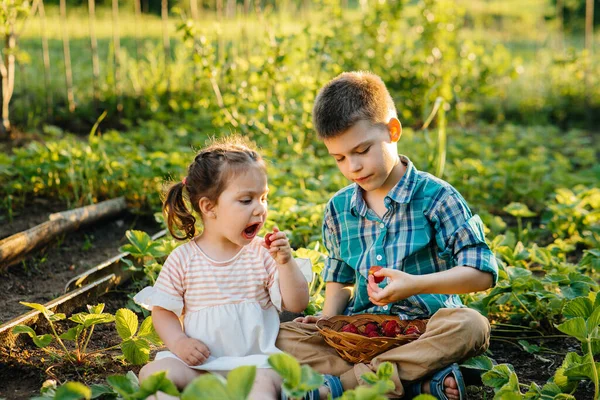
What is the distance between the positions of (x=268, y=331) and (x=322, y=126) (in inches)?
27.1

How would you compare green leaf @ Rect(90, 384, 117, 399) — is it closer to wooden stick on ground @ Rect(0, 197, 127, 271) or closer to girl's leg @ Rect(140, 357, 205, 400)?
girl's leg @ Rect(140, 357, 205, 400)

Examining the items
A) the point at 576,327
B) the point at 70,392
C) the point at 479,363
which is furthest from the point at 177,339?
the point at 576,327

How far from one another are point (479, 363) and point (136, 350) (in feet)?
3.51

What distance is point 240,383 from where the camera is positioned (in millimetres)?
1528

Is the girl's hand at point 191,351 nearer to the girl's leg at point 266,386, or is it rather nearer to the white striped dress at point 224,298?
the white striped dress at point 224,298

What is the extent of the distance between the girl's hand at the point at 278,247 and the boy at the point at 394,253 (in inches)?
10.3

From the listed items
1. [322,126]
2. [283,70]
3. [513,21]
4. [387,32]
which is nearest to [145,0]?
[513,21]

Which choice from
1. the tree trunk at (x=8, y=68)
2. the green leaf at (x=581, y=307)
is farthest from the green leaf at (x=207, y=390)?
the tree trunk at (x=8, y=68)

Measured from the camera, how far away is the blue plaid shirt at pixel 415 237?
236 centimetres

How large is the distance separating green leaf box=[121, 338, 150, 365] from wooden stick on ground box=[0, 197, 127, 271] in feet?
4.20

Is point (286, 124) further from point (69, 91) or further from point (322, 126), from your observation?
point (322, 126)

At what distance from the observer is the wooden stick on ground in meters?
3.40

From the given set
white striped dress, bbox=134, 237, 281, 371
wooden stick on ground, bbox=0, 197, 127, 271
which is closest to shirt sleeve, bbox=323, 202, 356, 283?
white striped dress, bbox=134, 237, 281, 371

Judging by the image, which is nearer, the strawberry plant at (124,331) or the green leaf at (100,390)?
the green leaf at (100,390)
